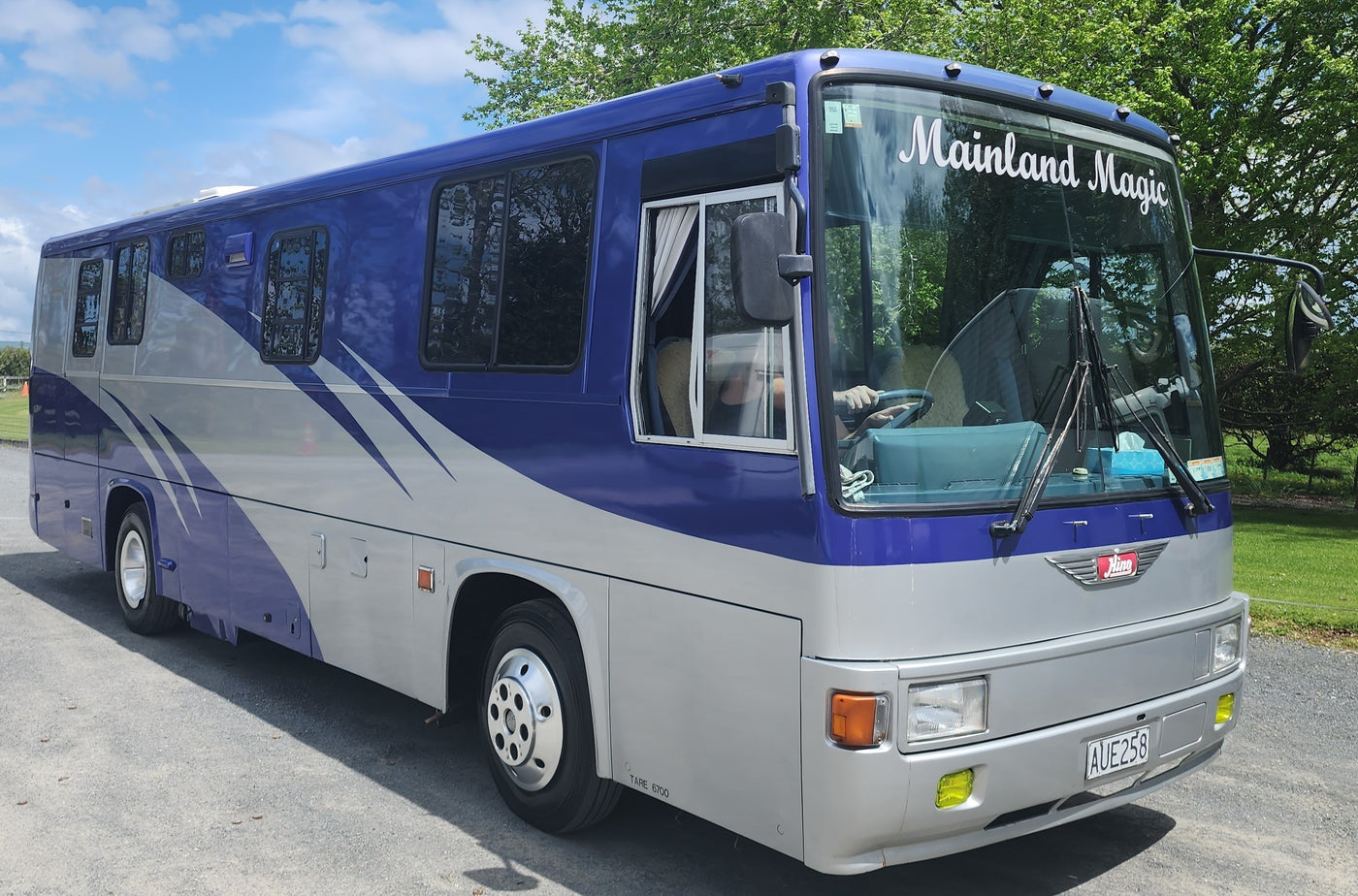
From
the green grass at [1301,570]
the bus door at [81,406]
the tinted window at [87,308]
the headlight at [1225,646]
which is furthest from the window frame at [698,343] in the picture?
the green grass at [1301,570]

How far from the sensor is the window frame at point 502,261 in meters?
5.10

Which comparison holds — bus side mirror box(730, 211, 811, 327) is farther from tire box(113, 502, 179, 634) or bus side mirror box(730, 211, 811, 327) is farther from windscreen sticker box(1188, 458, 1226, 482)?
tire box(113, 502, 179, 634)

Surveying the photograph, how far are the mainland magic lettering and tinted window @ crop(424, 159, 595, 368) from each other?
4.87 feet

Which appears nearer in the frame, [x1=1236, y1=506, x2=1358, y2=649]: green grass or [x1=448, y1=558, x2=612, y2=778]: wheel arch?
[x1=448, y1=558, x2=612, y2=778]: wheel arch

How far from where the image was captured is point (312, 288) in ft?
23.0

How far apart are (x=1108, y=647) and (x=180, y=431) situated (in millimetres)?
6424

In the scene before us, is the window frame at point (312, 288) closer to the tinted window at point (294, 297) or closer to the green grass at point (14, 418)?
the tinted window at point (294, 297)

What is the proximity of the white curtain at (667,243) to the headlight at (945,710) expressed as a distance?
1.79 metres

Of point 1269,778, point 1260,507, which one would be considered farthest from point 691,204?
point 1260,507

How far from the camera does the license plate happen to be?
436 cm

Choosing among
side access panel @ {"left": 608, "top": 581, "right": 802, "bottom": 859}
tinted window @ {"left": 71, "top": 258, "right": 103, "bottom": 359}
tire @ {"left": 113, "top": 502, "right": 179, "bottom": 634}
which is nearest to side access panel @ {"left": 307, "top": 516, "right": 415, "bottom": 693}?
side access panel @ {"left": 608, "top": 581, "right": 802, "bottom": 859}

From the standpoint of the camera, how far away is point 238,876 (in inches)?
189

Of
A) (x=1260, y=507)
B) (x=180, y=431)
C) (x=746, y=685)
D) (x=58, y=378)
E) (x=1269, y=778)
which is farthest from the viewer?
(x=1260, y=507)

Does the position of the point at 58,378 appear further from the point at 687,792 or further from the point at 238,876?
the point at 687,792
